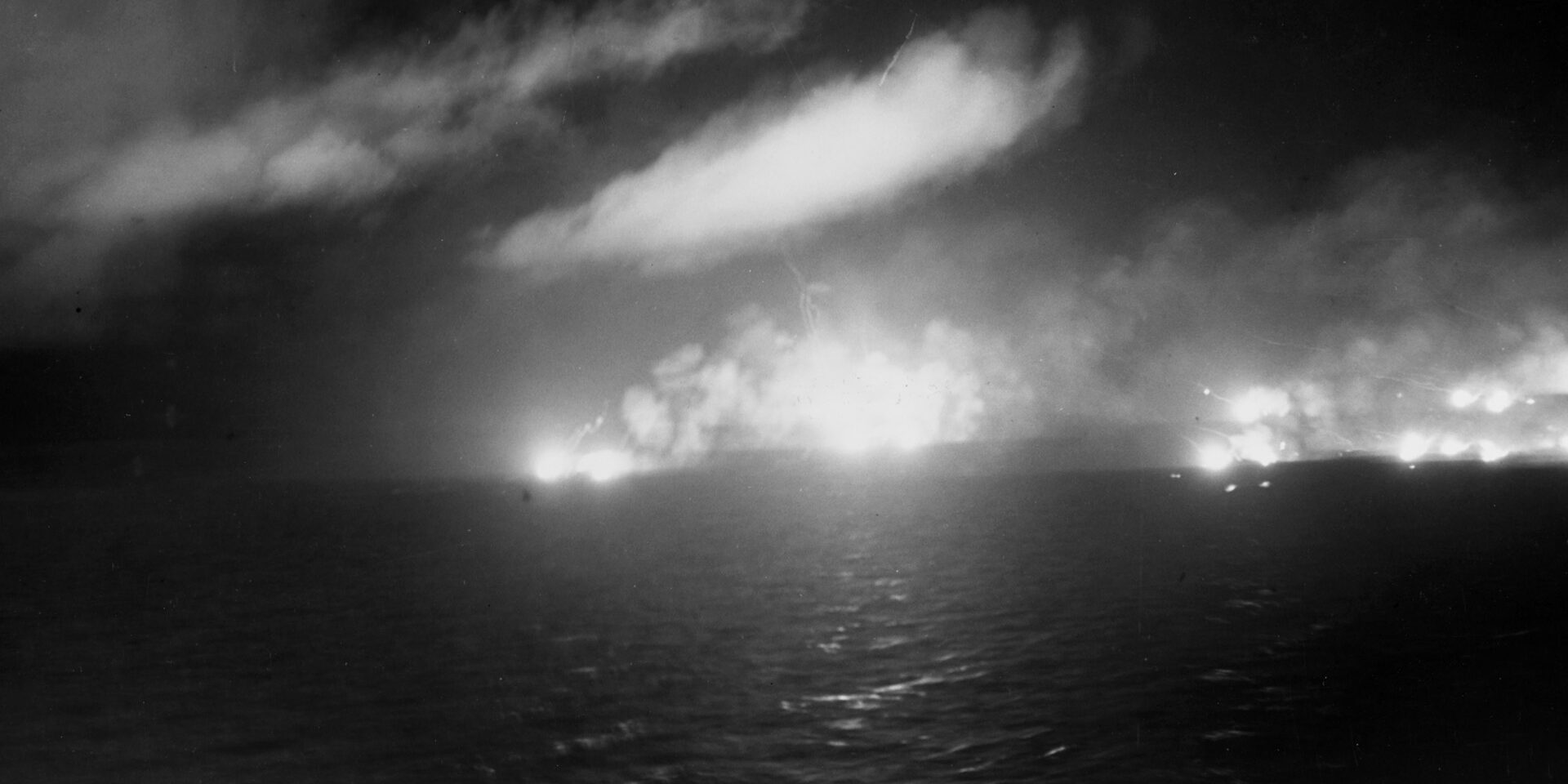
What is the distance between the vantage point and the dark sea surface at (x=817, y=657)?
29.5 meters

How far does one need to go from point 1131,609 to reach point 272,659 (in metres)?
41.3

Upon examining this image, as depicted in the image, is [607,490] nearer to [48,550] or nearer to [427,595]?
[48,550]

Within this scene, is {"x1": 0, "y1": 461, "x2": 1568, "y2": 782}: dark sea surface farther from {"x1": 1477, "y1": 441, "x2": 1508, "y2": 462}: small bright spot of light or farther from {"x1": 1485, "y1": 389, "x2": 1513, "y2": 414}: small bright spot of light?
{"x1": 1485, "y1": 389, "x2": 1513, "y2": 414}: small bright spot of light

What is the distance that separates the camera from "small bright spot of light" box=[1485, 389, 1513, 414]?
194 metres

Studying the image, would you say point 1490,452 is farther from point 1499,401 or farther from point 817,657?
point 817,657

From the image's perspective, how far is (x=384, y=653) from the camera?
45875 millimetres

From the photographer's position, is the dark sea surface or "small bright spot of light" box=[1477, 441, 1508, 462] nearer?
the dark sea surface

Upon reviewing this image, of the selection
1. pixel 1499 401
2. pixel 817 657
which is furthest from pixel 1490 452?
pixel 817 657

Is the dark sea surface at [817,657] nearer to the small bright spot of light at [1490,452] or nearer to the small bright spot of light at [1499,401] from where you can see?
the small bright spot of light at [1490,452]

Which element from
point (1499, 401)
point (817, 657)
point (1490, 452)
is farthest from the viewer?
point (1499, 401)

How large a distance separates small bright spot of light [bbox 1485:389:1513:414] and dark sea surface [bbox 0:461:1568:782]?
116m

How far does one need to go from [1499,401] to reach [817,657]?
20557 cm

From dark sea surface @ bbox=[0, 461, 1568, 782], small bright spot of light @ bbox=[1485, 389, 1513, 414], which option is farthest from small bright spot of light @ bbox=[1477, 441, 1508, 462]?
dark sea surface @ bbox=[0, 461, 1568, 782]

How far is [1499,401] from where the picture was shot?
195750 millimetres
